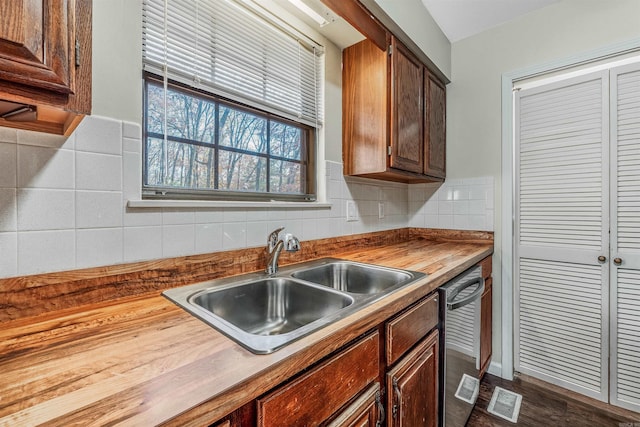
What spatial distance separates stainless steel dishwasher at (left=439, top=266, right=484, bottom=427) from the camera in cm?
124

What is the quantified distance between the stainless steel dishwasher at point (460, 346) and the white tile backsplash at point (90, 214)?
0.91 m

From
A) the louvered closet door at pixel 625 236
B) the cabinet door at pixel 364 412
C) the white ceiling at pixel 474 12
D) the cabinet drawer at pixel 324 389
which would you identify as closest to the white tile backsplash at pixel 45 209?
the cabinet drawer at pixel 324 389

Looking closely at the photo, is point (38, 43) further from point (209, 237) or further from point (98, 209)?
point (209, 237)

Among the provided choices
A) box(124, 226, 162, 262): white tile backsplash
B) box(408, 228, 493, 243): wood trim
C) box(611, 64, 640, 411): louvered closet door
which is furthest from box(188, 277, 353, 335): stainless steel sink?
box(611, 64, 640, 411): louvered closet door

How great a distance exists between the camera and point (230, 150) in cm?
133

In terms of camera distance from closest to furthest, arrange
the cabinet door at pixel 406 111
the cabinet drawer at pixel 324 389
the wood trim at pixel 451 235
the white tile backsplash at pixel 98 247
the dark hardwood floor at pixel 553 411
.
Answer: the cabinet drawer at pixel 324 389, the white tile backsplash at pixel 98 247, the dark hardwood floor at pixel 553 411, the cabinet door at pixel 406 111, the wood trim at pixel 451 235

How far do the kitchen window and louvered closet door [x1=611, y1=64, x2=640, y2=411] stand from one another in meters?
1.73

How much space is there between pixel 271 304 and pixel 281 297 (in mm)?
50

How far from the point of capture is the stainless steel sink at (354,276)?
1279mm

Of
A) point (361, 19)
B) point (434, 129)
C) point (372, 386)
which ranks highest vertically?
point (361, 19)

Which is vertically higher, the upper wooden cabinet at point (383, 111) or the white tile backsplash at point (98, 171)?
the upper wooden cabinet at point (383, 111)

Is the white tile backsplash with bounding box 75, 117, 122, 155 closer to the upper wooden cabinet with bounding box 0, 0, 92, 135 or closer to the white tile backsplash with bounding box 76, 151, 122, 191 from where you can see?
the white tile backsplash with bounding box 76, 151, 122, 191

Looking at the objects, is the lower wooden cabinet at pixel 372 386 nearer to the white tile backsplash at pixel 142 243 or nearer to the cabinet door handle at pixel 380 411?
the cabinet door handle at pixel 380 411

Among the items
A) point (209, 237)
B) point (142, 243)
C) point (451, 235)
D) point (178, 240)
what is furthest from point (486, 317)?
point (142, 243)
